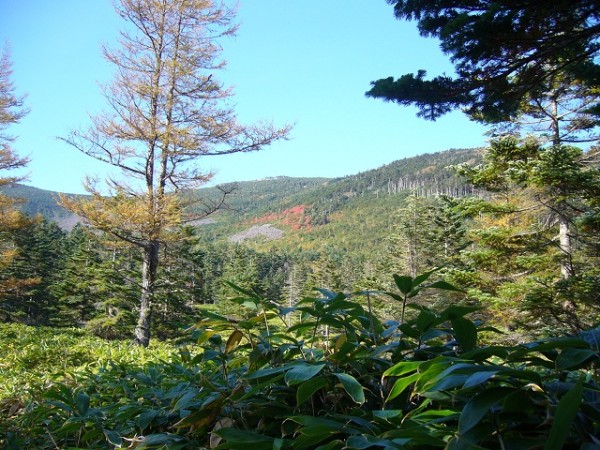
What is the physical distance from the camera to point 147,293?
36.7 ft

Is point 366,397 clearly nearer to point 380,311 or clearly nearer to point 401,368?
point 401,368

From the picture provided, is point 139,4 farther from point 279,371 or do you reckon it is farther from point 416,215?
point 416,215

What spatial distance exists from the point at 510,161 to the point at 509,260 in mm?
2579

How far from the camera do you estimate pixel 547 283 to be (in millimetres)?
8773

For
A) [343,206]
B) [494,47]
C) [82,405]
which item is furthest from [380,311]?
[343,206]

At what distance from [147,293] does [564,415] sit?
11664 mm

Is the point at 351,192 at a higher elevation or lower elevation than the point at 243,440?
higher

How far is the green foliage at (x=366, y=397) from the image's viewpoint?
520 millimetres

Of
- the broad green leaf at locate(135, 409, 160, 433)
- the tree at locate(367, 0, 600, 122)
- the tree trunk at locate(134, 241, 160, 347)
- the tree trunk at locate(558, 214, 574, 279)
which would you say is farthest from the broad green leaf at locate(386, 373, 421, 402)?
the tree trunk at locate(134, 241, 160, 347)

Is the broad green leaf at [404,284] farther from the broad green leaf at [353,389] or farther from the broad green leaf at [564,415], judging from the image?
the broad green leaf at [564,415]

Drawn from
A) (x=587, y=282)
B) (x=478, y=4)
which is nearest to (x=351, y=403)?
(x=478, y=4)

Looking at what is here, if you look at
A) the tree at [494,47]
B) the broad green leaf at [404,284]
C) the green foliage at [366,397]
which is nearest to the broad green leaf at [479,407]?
the green foliage at [366,397]

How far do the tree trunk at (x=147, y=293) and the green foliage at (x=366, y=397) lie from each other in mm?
10117

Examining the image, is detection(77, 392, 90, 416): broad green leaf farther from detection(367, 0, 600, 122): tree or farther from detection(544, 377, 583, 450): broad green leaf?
detection(367, 0, 600, 122): tree
